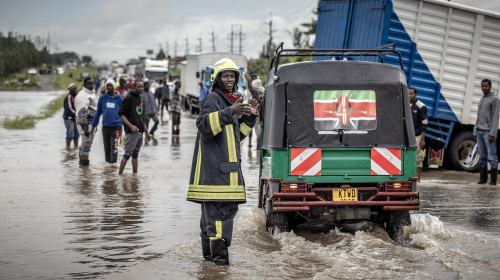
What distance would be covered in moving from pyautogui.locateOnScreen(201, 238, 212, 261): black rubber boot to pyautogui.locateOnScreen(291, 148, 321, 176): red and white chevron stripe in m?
1.45

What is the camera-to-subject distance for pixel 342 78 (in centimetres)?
849

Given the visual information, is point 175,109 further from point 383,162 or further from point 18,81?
point 18,81

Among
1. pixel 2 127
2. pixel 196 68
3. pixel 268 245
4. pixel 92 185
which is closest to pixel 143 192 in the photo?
pixel 92 185

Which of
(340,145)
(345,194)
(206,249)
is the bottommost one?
(206,249)

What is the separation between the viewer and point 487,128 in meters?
14.0

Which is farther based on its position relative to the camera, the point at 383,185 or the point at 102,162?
the point at 102,162

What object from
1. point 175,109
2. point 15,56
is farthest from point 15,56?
point 175,109

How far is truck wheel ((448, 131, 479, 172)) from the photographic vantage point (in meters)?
16.6

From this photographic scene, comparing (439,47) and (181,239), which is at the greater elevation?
(439,47)

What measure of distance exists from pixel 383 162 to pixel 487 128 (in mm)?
6441

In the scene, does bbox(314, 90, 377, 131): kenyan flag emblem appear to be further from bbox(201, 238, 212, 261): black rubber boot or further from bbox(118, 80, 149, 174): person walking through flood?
bbox(118, 80, 149, 174): person walking through flood

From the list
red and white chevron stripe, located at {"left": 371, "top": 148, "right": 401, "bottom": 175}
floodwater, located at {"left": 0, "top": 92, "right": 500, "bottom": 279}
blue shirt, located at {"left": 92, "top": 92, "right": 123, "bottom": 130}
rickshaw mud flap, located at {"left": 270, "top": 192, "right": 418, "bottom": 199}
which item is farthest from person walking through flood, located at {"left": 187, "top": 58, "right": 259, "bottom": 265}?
blue shirt, located at {"left": 92, "top": 92, "right": 123, "bottom": 130}

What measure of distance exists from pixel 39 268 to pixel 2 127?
76.2ft

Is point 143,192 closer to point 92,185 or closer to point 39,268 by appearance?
point 92,185
